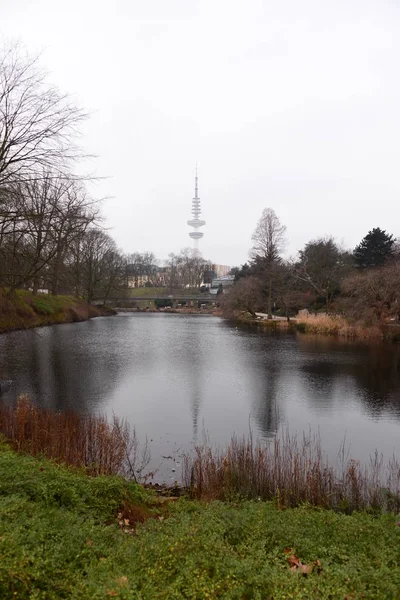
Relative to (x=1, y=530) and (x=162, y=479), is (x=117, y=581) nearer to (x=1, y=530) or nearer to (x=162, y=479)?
(x=1, y=530)

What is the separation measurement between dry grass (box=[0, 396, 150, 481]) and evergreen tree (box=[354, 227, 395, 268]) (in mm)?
37454

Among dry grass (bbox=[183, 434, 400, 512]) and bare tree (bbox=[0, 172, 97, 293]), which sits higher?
bare tree (bbox=[0, 172, 97, 293])

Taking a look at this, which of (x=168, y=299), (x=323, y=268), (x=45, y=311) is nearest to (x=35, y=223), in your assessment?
(x=45, y=311)

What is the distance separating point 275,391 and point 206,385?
8.03 feet

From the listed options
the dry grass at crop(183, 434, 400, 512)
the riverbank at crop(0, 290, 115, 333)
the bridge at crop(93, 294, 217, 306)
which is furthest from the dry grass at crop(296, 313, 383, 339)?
the bridge at crop(93, 294, 217, 306)

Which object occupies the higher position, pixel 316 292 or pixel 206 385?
pixel 316 292

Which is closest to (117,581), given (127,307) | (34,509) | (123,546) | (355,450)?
(123,546)

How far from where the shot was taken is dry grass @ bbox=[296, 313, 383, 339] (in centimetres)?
2666

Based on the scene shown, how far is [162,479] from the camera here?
7195 mm

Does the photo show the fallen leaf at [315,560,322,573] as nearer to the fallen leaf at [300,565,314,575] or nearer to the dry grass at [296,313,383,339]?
the fallen leaf at [300,565,314,575]

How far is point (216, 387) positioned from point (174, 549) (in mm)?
10710

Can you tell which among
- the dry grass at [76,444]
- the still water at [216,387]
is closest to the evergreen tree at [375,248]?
the still water at [216,387]

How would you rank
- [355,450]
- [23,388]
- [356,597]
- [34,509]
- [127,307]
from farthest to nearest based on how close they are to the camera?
[127,307] < [23,388] < [355,450] < [34,509] < [356,597]

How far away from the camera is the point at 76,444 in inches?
293
